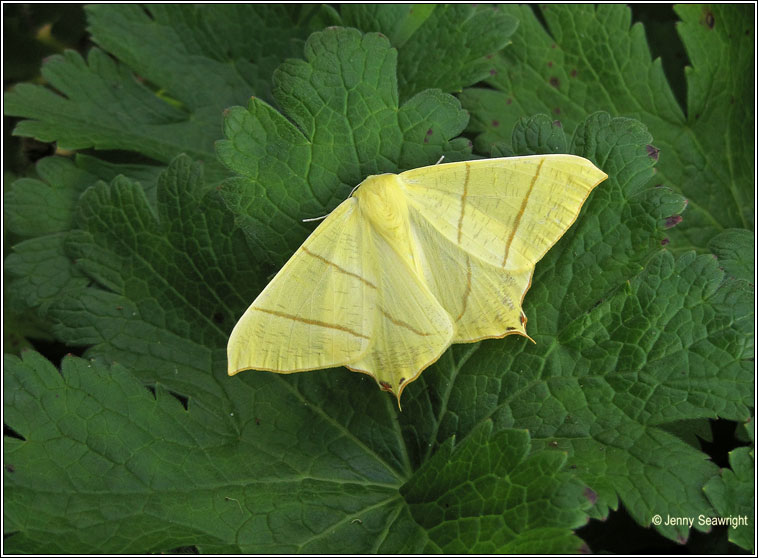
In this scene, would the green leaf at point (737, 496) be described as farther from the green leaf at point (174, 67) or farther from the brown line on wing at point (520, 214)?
the green leaf at point (174, 67)

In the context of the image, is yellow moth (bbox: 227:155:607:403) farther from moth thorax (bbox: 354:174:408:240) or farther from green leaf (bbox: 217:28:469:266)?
green leaf (bbox: 217:28:469:266)

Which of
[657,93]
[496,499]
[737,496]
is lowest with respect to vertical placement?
[737,496]

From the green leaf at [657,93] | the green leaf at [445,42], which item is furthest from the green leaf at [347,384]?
the green leaf at [657,93]

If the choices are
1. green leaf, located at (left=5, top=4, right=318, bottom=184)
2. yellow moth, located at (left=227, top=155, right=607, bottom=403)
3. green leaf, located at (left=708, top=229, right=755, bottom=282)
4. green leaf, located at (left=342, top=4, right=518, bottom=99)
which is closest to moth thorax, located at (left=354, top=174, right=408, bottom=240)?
yellow moth, located at (left=227, top=155, right=607, bottom=403)

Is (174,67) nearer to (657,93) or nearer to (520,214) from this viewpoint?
A: (520,214)

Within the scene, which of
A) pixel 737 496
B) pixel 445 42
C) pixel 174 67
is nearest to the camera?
pixel 737 496

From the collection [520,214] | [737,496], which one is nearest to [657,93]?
[520,214]

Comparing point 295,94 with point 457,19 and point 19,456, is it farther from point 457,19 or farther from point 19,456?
point 19,456

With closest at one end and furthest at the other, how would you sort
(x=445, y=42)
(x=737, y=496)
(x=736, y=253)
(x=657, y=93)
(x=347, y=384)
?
(x=737, y=496)
(x=736, y=253)
(x=347, y=384)
(x=445, y=42)
(x=657, y=93)
